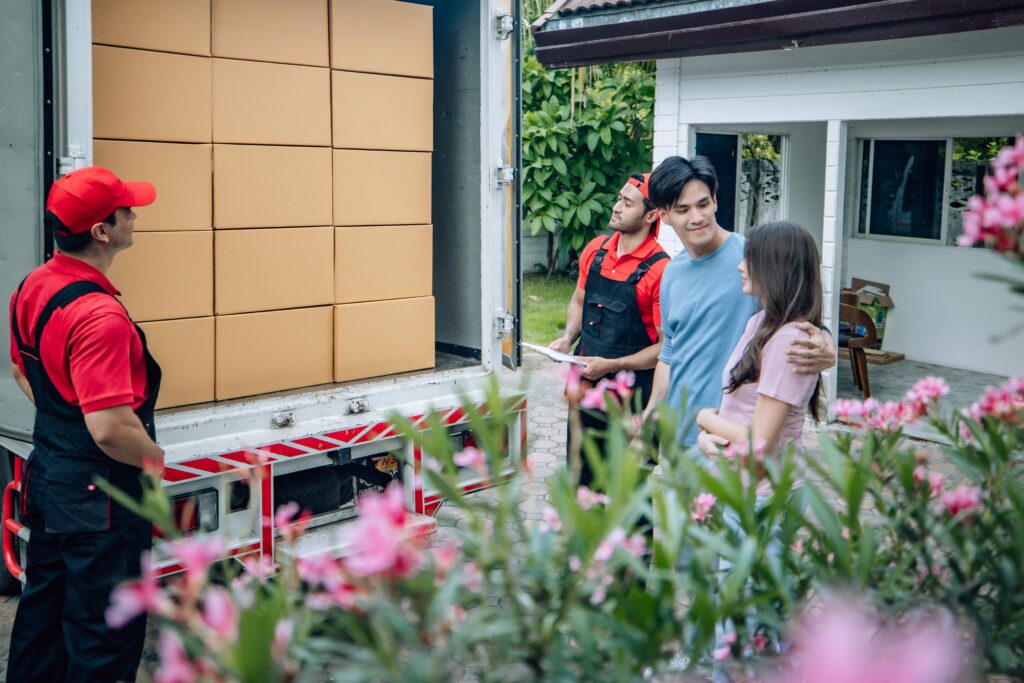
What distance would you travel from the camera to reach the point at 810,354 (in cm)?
268

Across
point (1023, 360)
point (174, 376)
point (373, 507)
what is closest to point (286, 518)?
point (373, 507)

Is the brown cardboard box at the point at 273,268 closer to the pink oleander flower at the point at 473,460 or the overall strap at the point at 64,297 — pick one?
the overall strap at the point at 64,297

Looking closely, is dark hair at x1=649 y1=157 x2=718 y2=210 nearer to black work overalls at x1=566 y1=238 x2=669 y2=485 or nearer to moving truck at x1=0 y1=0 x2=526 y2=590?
black work overalls at x1=566 y1=238 x2=669 y2=485

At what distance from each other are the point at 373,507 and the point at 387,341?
11.2 feet

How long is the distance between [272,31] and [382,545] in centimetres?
332

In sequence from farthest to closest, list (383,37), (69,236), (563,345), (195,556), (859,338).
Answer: (859,338)
(563,345)
(383,37)
(69,236)
(195,556)

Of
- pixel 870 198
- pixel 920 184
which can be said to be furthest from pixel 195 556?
pixel 870 198

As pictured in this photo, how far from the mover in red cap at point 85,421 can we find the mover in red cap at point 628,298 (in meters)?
1.80

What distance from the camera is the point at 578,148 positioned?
14.6m

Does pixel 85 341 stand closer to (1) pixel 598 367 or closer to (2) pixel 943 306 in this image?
(1) pixel 598 367

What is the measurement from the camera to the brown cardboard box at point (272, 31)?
3.89m

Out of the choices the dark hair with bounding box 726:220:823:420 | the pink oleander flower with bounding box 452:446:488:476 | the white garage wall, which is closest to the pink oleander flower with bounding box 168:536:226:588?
the pink oleander flower with bounding box 452:446:488:476

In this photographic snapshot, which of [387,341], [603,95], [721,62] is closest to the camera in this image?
[387,341]

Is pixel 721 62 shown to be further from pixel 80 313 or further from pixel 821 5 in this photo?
pixel 80 313
